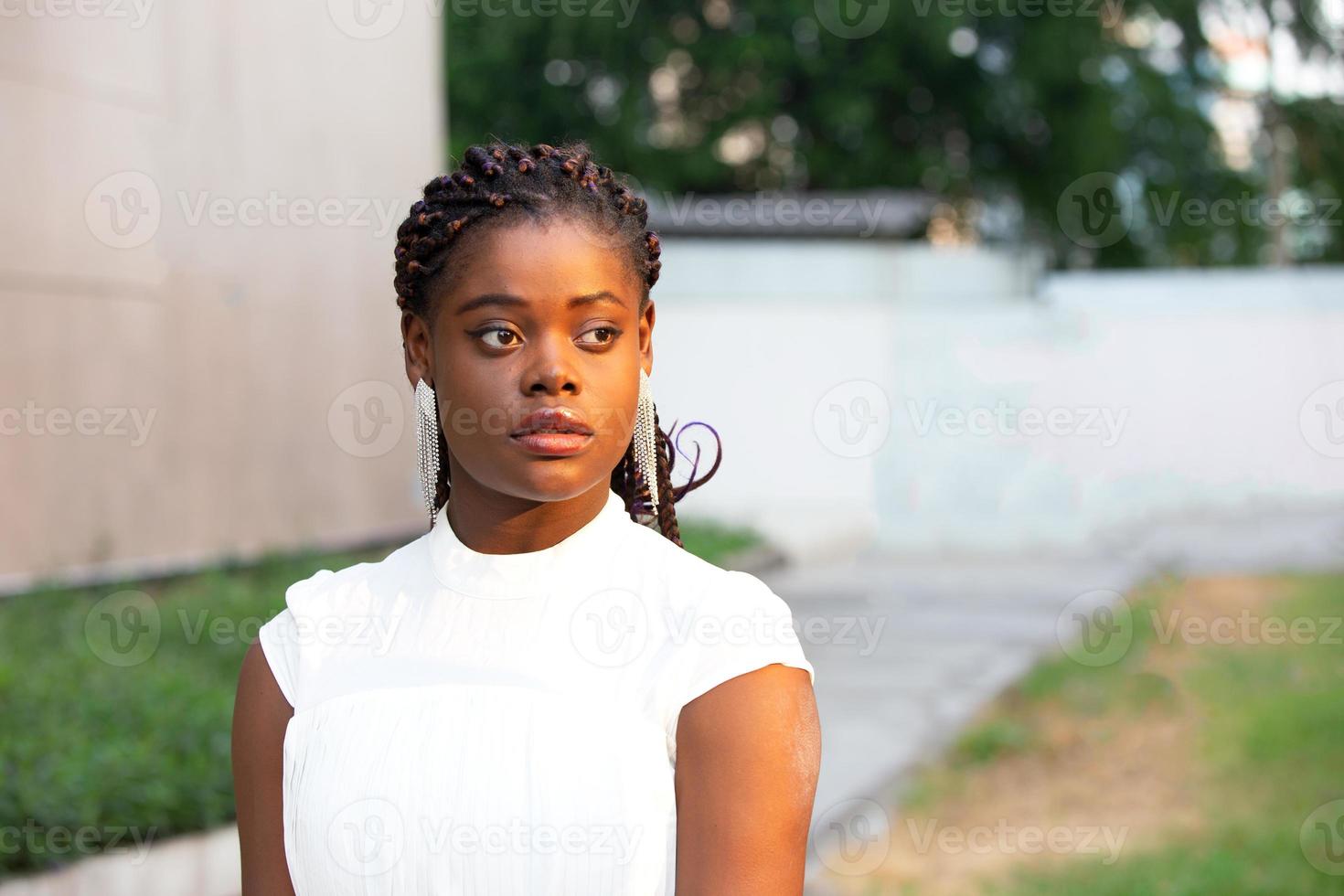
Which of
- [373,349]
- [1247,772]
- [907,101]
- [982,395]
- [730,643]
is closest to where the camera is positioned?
[730,643]

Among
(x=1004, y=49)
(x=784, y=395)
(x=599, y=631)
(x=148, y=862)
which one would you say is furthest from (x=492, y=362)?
(x=1004, y=49)

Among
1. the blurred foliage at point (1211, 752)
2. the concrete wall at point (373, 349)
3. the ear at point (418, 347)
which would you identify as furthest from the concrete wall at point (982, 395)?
the ear at point (418, 347)

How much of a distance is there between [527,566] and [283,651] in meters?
0.28

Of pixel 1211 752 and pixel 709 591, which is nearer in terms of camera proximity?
pixel 709 591

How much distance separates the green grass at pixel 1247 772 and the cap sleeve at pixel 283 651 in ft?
10.6

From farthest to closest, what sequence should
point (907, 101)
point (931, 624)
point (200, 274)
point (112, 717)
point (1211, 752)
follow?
point (907, 101)
point (931, 624)
point (200, 274)
point (1211, 752)
point (112, 717)

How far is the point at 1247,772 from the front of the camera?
538 cm

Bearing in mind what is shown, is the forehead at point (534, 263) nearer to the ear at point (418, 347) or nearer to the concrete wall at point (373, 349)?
the ear at point (418, 347)

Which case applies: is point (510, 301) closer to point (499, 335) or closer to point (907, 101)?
point (499, 335)

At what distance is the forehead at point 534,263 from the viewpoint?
1.42 m

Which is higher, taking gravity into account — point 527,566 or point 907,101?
point 907,101

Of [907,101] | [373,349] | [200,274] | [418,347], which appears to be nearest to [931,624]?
[373,349]

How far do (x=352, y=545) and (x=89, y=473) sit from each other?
2.06m

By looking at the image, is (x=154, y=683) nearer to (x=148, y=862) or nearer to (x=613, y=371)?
(x=148, y=862)
